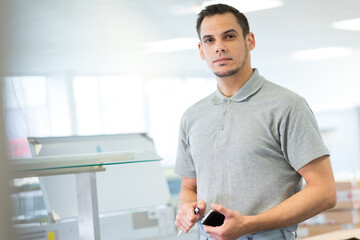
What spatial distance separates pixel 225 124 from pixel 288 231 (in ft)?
1.10

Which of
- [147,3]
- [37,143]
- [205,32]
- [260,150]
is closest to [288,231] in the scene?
[260,150]

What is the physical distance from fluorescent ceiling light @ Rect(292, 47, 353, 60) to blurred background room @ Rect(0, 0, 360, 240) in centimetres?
1

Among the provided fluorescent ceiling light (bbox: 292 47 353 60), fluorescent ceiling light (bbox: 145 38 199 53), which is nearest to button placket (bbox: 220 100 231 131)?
fluorescent ceiling light (bbox: 145 38 199 53)

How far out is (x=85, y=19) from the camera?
12.2ft

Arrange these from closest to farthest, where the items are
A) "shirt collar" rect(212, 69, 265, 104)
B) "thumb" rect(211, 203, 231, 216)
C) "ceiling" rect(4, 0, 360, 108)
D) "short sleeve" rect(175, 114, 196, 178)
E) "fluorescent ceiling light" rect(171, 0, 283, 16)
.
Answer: "thumb" rect(211, 203, 231, 216)
"shirt collar" rect(212, 69, 265, 104)
"short sleeve" rect(175, 114, 196, 178)
"ceiling" rect(4, 0, 360, 108)
"fluorescent ceiling light" rect(171, 0, 283, 16)

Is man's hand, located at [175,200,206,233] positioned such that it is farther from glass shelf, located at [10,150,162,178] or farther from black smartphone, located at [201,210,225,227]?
glass shelf, located at [10,150,162,178]

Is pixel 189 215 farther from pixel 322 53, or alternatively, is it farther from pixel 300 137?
pixel 322 53

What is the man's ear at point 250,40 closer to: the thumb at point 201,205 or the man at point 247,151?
the man at point 247,151

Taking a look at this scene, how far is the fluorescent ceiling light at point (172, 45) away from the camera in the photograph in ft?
13.9

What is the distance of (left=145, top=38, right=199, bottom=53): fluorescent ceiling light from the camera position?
4.25 metres

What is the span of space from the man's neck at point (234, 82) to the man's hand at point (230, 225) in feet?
1.29

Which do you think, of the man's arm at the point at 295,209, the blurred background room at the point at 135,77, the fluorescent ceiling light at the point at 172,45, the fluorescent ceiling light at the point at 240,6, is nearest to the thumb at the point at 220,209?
the man's arm at the point at 295,209

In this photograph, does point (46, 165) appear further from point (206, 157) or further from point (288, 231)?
point (288, 231)

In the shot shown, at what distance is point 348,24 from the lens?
451 cm
